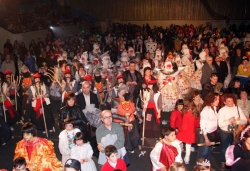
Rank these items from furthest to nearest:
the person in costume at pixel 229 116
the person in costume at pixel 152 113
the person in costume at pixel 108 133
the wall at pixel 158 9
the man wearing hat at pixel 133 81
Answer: the wall at pixel 158 9 → the man wearing hat at pixel 133 81 → the person in costume at pixel 152 113 → the person in costume at pixel 229 116 → the person in costume at pixel 108 133

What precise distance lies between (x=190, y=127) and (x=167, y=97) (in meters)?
3.42

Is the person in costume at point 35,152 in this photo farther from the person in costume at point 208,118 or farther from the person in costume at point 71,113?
the person in costume at point 208,118

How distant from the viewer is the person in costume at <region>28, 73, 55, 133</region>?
297 inches

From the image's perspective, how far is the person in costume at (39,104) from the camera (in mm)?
7547

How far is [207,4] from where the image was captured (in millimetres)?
26328

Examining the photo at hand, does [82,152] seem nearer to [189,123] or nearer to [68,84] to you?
[189,123]

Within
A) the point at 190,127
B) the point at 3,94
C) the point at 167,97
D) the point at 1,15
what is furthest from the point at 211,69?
the point at 1,15

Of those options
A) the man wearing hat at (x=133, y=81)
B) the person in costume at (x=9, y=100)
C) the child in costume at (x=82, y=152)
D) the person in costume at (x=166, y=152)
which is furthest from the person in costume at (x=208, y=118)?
the person in costume at (x=9, y=100)

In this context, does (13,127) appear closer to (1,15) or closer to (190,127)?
(190,127)

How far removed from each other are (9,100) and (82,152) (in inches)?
162

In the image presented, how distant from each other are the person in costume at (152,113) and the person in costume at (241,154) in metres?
2.75

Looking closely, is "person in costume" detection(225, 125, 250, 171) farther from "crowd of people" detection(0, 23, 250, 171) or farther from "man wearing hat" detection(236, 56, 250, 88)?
"man wearing hat" detection(236, 56, 250, 88)

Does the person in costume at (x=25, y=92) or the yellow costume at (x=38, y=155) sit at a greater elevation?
the person in costume at (x=25, y=92)

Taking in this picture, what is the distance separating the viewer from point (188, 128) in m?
5.71
